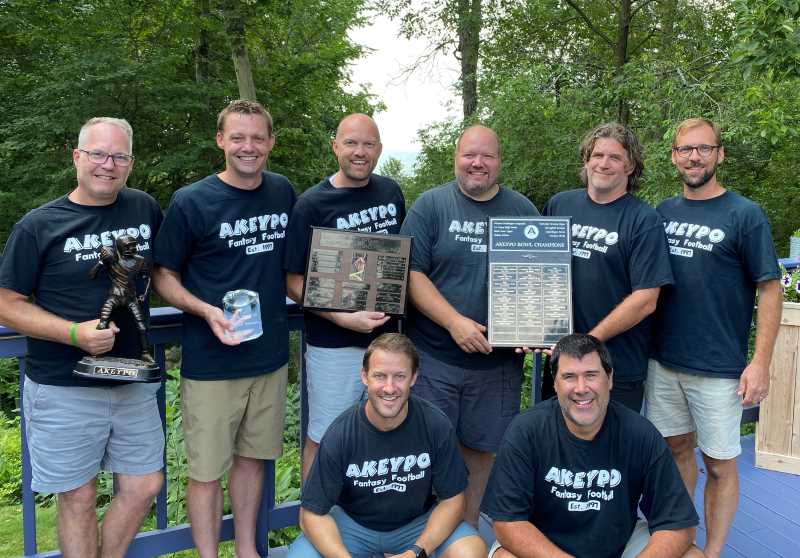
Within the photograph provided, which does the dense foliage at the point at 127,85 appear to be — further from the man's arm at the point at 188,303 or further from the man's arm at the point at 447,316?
the man's arm at the point at 447,316

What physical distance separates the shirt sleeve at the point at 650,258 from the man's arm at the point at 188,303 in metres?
1.65

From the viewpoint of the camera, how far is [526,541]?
8.11 feet

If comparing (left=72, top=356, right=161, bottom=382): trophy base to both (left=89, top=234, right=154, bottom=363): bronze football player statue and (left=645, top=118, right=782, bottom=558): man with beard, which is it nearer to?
(left=89, top=234, right=154, bottom=363): bronze football player statue

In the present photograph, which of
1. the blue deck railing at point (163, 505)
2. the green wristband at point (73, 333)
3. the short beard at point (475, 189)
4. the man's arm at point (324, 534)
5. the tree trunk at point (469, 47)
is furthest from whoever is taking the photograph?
the tree trunk at point (469, 47)

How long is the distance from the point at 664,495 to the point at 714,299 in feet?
2.87

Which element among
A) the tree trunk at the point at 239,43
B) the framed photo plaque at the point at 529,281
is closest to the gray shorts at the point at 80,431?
the framed photo plaque at the point at 529,281

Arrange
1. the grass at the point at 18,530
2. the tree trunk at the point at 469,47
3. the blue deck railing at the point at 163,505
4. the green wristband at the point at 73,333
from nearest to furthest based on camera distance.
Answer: the green wristband at the point at 73,333
the blue deck railing at the point at 163,505
the grass at the point at 18,530
the tree trunk at the point at 469,47

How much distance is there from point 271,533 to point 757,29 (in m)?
4.17

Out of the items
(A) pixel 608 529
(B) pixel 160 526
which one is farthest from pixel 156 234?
(A) pixel 608 529

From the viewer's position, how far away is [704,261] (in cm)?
287

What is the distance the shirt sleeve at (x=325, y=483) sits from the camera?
2.56 metres

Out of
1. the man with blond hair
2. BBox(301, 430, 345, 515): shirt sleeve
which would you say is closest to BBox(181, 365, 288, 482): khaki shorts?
the man with blond hair

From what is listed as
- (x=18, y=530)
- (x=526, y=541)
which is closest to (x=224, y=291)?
(x=526, y=541)

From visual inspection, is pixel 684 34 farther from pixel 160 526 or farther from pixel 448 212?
pixel 160 526
